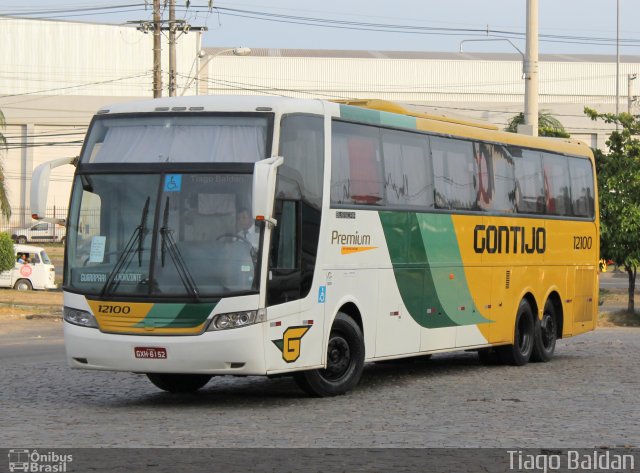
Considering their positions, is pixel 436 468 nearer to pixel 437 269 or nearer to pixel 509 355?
pixel 437 269

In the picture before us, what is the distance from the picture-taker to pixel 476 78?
83812 mm

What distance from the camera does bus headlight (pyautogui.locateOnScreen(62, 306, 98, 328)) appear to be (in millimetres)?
13523

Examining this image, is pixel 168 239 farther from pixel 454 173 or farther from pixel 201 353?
pixel 454 173

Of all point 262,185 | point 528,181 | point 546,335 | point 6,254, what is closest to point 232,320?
point 262,185

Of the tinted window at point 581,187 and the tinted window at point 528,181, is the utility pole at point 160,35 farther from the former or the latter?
the tinted window at point 528,181

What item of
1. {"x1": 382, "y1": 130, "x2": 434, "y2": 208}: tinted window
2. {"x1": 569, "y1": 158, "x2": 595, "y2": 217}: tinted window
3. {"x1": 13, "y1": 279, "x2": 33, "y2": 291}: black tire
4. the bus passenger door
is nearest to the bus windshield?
the bus passenger door

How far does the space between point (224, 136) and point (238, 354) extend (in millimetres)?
2312

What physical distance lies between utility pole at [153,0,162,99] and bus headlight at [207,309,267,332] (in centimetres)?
2612

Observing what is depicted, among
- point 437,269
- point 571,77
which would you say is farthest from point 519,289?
point 571,77

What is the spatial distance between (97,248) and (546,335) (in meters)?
9.13

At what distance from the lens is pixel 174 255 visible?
43.4ft

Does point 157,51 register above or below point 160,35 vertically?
below

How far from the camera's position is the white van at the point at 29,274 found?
4856 cm

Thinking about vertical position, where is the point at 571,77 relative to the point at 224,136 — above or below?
above
